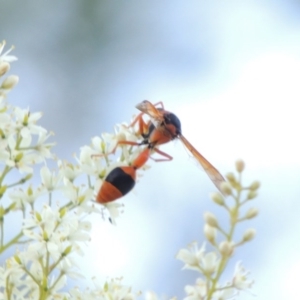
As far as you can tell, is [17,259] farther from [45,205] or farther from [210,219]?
[210,219]

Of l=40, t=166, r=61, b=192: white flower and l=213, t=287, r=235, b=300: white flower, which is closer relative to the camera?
l=213, t=287, r=235, b=300: white flower

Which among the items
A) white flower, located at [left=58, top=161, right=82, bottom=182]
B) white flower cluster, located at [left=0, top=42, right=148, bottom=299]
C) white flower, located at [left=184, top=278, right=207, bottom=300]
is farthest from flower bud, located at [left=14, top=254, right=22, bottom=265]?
white flower, located at [left=184, top=278, right=207, bottom=300]

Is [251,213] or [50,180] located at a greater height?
[50,180]

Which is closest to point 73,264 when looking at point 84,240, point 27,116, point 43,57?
point 84,240

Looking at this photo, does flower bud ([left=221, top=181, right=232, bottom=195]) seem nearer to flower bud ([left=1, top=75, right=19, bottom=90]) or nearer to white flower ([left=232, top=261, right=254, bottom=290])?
white flower ([left=232, top=261, right=254, bottom=290])

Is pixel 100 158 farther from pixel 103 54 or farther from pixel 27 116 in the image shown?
pixel 103 54

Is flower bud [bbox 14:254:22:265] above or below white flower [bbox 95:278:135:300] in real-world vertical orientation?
above

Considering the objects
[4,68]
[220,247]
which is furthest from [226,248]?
[4,68]
